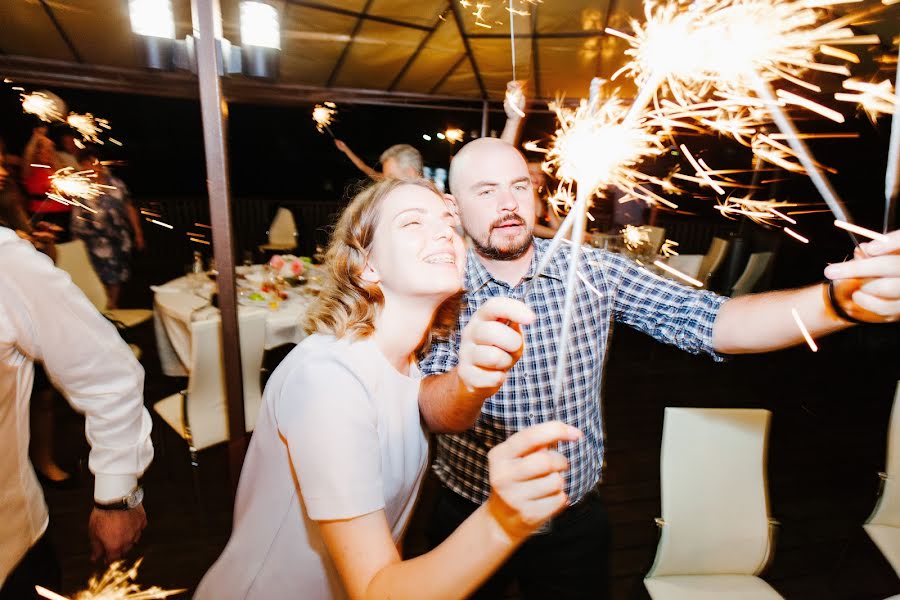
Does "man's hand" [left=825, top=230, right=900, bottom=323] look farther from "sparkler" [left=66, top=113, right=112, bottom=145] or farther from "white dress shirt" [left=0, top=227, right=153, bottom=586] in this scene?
"sparkler" [left=66, top=113, right=112, bottom=145]

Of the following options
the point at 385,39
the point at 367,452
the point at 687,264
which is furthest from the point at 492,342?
the point at 385,39

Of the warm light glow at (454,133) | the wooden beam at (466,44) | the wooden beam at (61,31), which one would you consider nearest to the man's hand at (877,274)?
the wooden beam at (466,44)

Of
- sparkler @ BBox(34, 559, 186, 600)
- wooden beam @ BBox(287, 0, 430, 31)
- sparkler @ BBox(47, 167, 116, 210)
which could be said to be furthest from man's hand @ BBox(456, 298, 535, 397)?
sparkler @ BBox(47, 167, 116, 210)

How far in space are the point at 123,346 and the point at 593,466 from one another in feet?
5.13

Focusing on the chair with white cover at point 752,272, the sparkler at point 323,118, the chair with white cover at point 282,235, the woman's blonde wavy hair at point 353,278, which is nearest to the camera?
the woman's blonde wavy hair at point 353,278

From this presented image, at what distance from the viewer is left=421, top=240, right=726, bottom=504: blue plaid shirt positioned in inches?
62.6

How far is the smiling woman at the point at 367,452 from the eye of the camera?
2.56 feet

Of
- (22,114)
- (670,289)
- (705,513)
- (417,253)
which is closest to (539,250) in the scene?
(670,289)

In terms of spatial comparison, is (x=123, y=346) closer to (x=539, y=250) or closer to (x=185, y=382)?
(x=539, y=250)

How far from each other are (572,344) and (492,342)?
2.68 ft

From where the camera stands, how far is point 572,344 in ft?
5.37

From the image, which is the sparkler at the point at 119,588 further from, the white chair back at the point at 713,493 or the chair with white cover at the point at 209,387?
the white chair back at the point at 713,493

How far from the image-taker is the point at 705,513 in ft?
6.44

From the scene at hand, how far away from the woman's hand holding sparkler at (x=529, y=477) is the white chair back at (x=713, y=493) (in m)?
1.42
